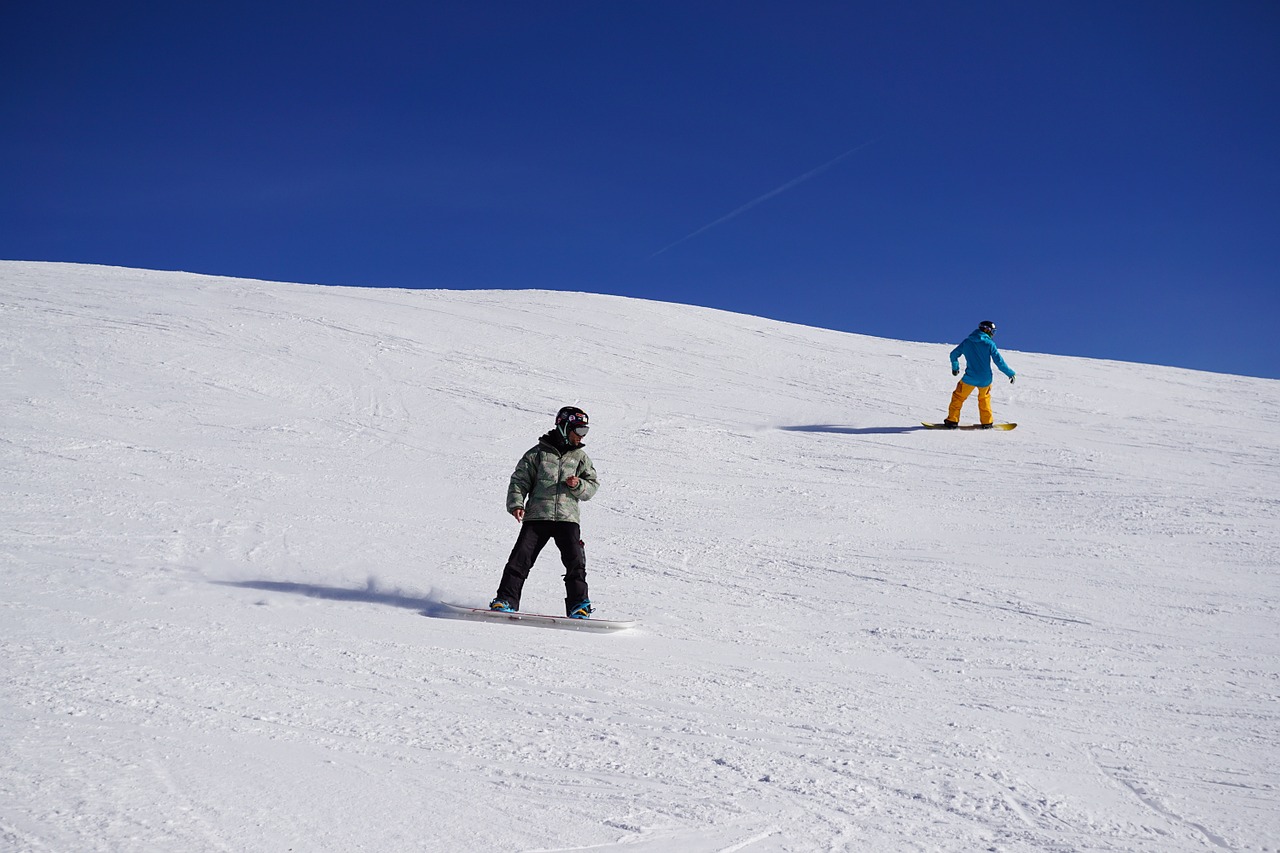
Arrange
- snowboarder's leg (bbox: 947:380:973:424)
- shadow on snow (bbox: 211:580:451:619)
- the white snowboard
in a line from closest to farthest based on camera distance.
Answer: the white snowboard, shadow on snow (bbox: 211:580:451:619), snowboarder's leg (bbox: 947:380:973:424)

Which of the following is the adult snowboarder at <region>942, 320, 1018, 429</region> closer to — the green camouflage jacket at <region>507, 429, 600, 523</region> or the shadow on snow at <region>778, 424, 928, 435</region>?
the shadow on snow at <region>778, 424, 928, 435</region>

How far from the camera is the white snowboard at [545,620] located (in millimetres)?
5645

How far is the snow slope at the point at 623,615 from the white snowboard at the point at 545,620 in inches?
4.4

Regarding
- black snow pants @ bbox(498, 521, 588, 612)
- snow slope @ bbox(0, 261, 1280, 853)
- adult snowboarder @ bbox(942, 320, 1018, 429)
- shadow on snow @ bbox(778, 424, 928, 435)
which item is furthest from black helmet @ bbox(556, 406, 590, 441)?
adult snowboarder @ bbox(942, 320, 1018, 429)

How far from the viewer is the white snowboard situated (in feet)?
18.5

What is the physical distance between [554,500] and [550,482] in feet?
0.43

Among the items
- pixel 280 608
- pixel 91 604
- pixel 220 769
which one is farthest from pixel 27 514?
pixel 220 769

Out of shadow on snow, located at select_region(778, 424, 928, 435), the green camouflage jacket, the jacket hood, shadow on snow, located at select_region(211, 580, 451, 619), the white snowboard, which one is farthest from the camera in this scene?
shadow on snow, located at select_region(778, 424, 928, 435)

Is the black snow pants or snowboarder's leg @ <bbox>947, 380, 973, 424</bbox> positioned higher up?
snowboarder's leg @ <bbox>947, 380, 973, 424</bbox>

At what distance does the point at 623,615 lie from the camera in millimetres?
6191

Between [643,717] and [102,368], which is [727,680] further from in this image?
[102,368]

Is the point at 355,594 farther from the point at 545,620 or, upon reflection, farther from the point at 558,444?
the point at 558,444

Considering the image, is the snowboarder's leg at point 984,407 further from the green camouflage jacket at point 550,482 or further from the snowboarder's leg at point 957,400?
the green camouflage jacket at point 550,482

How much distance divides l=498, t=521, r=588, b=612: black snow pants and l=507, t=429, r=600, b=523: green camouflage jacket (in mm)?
81
